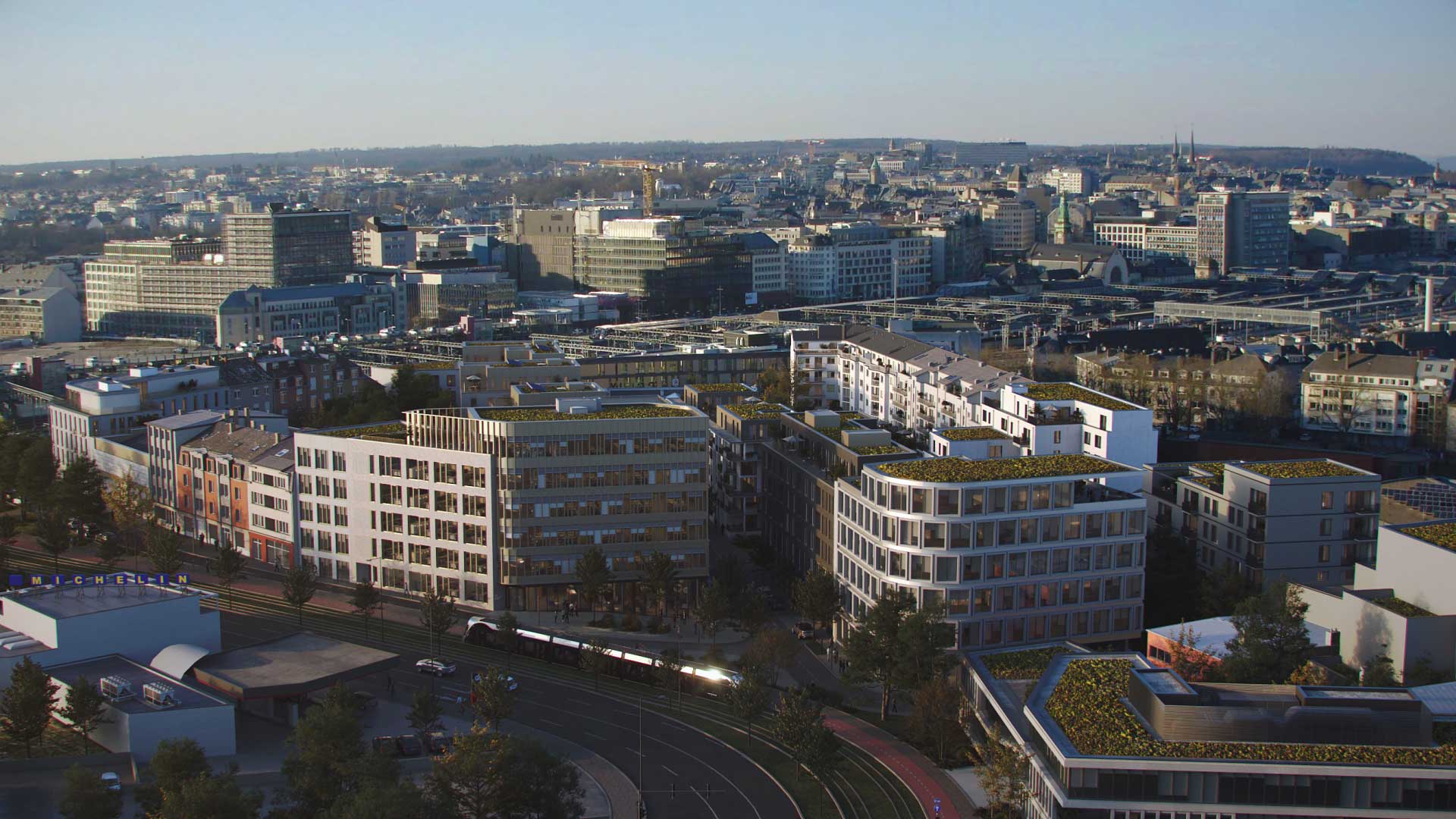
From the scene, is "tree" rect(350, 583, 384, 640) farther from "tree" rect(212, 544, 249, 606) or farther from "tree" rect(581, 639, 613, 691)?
"tree" rect(581, 639, 613, 691)

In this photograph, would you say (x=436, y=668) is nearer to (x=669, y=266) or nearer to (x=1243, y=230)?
(x=669, y=266)

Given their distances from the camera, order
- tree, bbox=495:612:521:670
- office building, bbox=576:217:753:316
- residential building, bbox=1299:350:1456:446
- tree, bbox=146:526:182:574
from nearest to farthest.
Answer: tree, bbox=495:612:521:670
tree, bbox=146:526:182:574
residential building, bbox=1299:350:1456:446
office building, bbox=576:217:753:316

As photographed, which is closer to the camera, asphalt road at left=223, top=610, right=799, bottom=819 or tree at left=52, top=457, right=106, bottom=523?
asphalt road at left=223, top=610, right=799, bottom=819

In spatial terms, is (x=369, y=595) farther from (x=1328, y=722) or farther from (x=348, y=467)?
(x=1328, y=722)

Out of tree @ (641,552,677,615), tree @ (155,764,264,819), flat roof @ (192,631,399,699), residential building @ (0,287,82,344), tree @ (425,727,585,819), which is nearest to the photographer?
tree @ (155,764,264,819)

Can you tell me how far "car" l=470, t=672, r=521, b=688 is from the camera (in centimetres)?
2952

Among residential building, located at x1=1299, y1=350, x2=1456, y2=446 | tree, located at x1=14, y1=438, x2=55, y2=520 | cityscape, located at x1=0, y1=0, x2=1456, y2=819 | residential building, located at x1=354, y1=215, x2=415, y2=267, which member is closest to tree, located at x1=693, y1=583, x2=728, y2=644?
cityscape, located at x1=0, y1=0, x2=1456, y2=819

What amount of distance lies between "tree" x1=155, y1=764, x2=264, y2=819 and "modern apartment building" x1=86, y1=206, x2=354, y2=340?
84.2 meters

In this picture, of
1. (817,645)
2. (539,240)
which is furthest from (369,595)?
(539,240)

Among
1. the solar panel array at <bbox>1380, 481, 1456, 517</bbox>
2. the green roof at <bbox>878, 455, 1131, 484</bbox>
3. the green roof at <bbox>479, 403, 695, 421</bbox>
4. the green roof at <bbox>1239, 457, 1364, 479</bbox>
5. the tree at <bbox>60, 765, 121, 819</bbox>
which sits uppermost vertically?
the green roof at <bbox>479, 403, 695, 421</bbox>

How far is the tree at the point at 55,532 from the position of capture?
135 ft

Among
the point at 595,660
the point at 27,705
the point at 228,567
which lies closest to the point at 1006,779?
the point at 595,660

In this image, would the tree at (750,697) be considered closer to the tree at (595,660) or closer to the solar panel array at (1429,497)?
the tree at (595,660)

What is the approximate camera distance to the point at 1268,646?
28828mm
